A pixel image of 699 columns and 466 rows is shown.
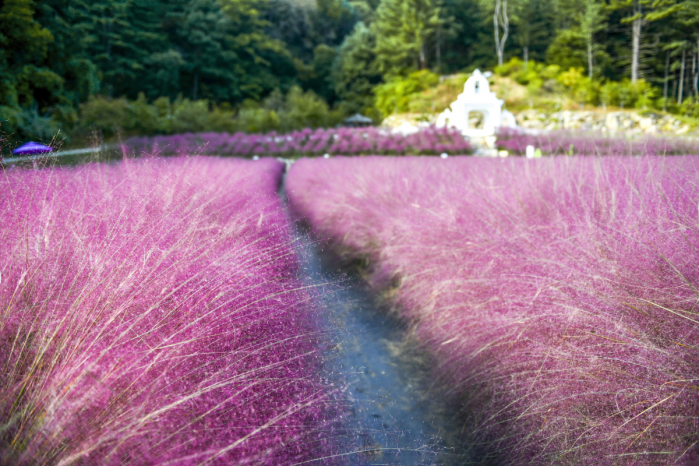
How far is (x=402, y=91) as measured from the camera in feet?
78.2

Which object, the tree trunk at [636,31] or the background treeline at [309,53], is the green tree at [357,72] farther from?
the tree trunk at [636,31]

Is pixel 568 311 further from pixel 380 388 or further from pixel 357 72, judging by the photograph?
pixel 357 72

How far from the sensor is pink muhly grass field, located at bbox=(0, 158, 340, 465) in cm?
70

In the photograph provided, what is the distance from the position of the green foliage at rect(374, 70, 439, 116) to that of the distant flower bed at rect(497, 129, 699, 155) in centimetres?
1434

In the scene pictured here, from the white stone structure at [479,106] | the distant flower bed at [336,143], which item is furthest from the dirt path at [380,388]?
the white stone structure at [479,106]

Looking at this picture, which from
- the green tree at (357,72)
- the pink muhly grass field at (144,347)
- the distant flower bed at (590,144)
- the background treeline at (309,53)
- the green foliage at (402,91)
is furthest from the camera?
the green tree at (357,72)

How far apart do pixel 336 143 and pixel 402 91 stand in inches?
564

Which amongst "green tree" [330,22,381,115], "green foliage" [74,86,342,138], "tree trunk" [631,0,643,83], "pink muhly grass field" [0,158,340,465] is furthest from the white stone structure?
"pink muhly grass field" [0,158,340,465]

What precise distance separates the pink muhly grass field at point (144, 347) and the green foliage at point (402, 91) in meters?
23.8

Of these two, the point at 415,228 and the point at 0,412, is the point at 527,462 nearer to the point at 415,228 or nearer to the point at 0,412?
the point at 0,412

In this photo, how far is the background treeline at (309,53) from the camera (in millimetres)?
16047

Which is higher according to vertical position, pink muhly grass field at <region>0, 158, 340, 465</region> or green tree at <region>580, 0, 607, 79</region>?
green tree at <region>580, 0, 607, 79</region>

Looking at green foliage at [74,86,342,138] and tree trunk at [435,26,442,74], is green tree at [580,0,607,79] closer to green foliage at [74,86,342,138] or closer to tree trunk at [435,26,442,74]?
tree trunk at [435,26,442,74]

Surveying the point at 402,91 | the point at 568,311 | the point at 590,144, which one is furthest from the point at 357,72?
the point at 568,311
